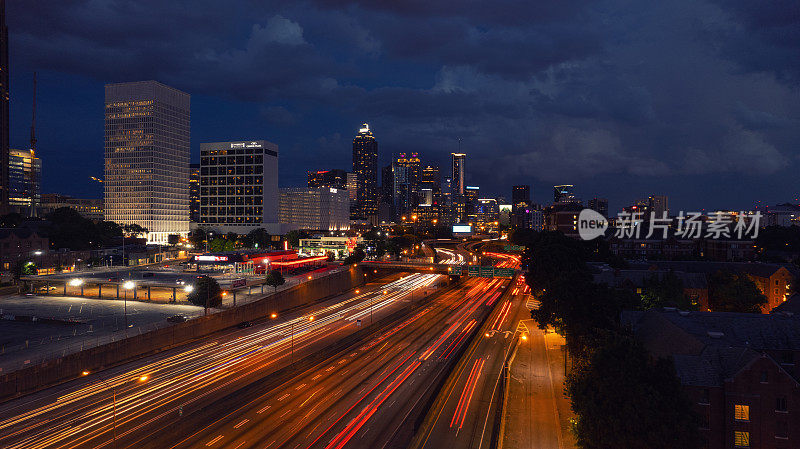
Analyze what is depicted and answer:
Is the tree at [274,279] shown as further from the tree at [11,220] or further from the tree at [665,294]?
the tree at [11,220]

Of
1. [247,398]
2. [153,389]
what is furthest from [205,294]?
[247,398]

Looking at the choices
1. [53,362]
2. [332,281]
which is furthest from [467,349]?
[332,281]

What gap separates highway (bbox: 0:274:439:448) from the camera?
123 feet

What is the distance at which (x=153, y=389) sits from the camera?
4731 centimetres

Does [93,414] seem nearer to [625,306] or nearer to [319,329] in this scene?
[319,329]

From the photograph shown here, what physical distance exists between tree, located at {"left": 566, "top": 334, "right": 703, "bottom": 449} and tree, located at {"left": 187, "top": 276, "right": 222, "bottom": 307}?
63.6m

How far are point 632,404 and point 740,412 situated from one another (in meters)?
11.0

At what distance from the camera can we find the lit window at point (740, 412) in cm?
3344

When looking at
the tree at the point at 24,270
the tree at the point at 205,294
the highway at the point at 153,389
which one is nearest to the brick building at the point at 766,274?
the highway at the point at 153,389

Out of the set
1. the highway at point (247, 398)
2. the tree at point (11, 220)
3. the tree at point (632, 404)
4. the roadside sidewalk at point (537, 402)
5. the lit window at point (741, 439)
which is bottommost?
the roadside sidewalk at point (537, 402)

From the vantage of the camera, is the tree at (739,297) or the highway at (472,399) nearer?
the highway at (472,399)

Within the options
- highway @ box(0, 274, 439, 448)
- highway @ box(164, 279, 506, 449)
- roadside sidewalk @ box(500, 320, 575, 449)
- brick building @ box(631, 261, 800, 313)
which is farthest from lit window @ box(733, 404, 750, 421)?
brick building @ box(631, 261, 800, 313)

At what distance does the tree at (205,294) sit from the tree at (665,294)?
7011 centimetres

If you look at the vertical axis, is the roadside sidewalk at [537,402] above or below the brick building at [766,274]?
below
